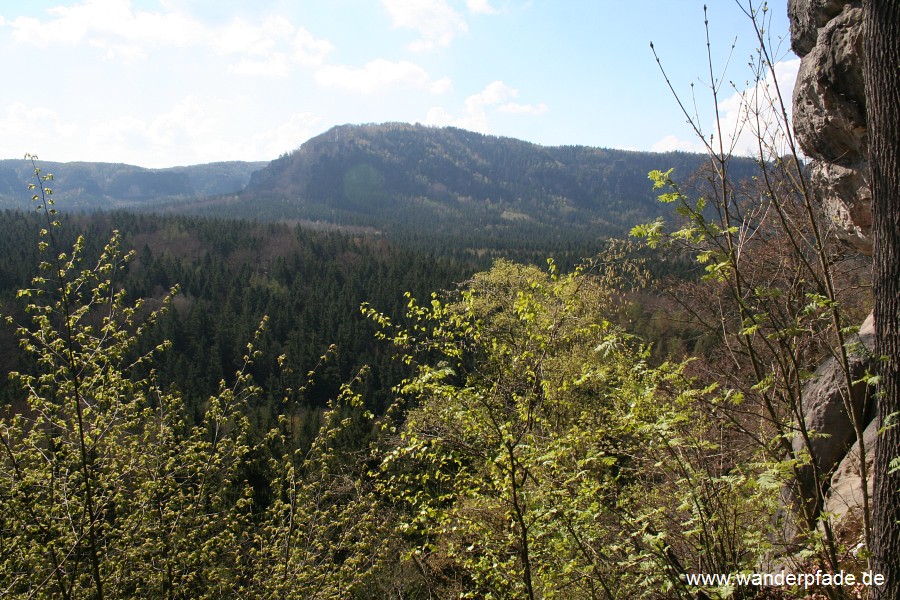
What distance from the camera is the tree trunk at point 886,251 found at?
2.86 m

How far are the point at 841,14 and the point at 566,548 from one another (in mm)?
7561

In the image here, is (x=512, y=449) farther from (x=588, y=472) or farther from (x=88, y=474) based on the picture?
(x=88, y=474)

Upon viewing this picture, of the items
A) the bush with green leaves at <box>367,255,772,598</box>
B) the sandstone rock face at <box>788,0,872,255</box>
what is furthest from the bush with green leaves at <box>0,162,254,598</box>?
the sandstone rock face at <box>788,0,872,255</box>

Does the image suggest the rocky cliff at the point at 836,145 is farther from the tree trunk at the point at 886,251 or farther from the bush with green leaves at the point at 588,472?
the tree trunk at the point at 886,251

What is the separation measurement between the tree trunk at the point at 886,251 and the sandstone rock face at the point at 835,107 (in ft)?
13.4

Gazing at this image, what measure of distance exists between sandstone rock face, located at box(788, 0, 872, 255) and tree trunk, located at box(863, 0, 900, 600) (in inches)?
160

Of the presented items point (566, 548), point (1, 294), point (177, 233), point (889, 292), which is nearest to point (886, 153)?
point (889, 292)

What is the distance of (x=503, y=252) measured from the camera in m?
118

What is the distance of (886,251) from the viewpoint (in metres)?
→ 2.94

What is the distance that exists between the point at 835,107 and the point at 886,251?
209 inches

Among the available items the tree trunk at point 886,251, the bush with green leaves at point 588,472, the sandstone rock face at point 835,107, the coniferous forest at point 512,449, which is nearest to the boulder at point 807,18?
the sandstone rock face at point 835,107

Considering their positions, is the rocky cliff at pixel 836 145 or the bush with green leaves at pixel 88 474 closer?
the bush with green leaves at pixel 88 474

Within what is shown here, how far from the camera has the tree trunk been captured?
286 centimetres

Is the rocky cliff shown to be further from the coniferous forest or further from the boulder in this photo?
the coniferous forest
